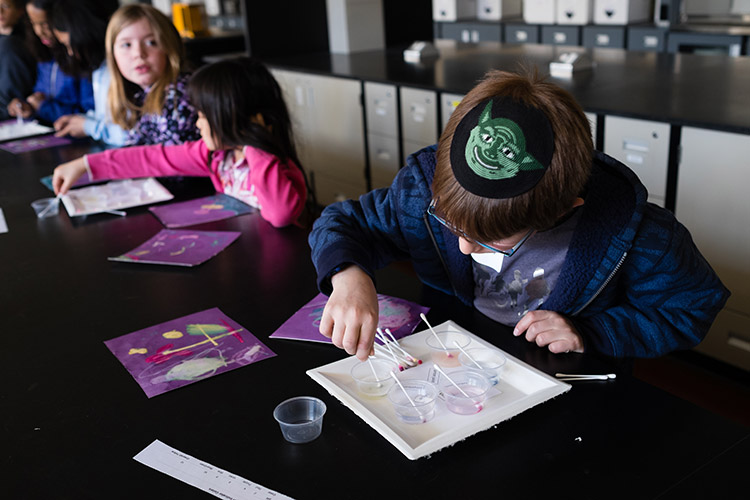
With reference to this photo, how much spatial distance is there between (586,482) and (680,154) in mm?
1506

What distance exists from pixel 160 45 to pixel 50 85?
1.22m

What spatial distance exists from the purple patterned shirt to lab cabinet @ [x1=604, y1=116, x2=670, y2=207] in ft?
4.12

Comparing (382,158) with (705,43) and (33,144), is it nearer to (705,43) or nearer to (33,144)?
(33,144)

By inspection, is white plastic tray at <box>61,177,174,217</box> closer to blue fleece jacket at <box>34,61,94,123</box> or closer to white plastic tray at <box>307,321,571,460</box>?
white plastic tray at <box>307,321,571,460</box>

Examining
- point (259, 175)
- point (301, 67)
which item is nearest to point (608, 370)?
point (259, 175)

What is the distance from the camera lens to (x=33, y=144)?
254 centimetres

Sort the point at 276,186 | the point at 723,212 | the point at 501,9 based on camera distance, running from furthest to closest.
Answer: the point at 501,9
the point at 723,212
the point at 276,186

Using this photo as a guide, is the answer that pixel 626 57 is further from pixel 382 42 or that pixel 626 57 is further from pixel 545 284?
pixel 545 284

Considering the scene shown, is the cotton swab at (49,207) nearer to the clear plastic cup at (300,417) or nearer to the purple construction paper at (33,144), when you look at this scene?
the purple construction paper at (33,144)

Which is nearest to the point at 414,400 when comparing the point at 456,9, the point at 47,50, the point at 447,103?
the point at 447,103

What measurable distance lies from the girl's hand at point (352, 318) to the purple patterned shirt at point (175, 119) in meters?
1.23

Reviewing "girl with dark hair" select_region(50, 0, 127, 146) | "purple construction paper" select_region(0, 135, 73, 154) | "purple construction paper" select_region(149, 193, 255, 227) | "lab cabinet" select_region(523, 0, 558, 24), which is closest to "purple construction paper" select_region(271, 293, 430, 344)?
"purple construction paper" select_region(149, 193, 255, 227)

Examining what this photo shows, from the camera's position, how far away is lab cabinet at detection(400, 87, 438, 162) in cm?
281

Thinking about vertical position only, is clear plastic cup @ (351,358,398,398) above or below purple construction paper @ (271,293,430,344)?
below
